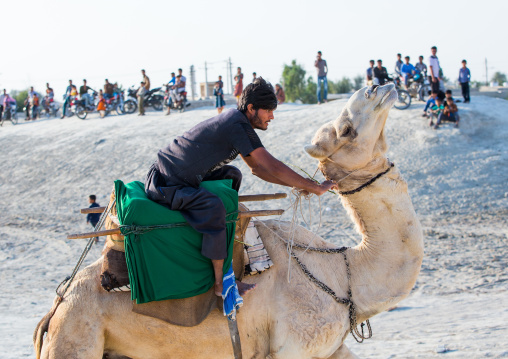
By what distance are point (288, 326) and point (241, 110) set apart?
144cm

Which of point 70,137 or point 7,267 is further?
point 70,137

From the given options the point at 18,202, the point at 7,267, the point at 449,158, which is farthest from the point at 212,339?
the point at 18,202

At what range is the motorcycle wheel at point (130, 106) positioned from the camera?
26.4 meters

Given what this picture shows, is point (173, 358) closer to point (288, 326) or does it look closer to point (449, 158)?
point (288, 326)

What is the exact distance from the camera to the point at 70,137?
22.4m

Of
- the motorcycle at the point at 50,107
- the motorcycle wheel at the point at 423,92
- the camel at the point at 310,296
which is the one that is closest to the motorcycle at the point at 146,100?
the motorcycle at the point at 50,107

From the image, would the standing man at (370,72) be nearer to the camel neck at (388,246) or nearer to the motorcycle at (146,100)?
the motorcycle at (146,100)

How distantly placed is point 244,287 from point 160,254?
0.58 metres

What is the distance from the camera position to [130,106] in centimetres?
2647

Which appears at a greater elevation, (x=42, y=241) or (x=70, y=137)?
(x=70, y=137)

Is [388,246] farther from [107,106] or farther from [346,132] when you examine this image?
[107,106]

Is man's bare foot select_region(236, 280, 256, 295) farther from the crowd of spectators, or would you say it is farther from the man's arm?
the crowd of spectators

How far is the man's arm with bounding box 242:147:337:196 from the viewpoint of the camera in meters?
3.75

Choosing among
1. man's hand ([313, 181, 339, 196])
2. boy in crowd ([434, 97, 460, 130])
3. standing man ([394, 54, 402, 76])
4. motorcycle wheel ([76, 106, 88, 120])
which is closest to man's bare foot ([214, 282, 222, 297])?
man's hand ([313, 181, 339, 196])
